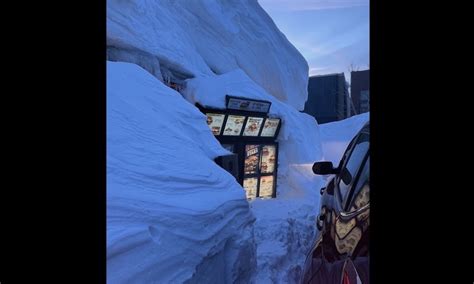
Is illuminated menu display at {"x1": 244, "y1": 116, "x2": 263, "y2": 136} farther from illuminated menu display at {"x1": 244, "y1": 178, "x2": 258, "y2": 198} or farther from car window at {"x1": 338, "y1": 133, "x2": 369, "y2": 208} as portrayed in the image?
car window at {"x1": 338, "y1": 133, "x2": 369, "y2": 208}

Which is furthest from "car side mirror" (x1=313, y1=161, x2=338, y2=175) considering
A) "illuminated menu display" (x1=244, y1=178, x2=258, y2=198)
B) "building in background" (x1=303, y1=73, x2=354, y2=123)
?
"building in background" (x1=303, y1=73, x2=354, y2=123)

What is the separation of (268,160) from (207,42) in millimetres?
6280

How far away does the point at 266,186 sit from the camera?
13367 mm

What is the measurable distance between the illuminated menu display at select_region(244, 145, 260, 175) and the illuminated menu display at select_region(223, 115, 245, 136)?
698 millimetres

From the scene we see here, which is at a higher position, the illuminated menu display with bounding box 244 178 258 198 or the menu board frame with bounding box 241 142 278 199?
the menu board frame with bounding box 241 142 278 199

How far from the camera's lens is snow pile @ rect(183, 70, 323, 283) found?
19.7ft

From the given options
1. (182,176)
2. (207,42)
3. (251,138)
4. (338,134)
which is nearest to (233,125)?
(251,138)
